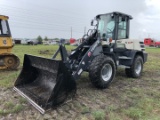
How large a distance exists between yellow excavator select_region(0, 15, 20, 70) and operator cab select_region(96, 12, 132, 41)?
3698mm

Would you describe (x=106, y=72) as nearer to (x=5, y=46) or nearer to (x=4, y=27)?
(x=5, y=46)

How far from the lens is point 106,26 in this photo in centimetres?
633

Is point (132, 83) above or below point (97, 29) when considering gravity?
below

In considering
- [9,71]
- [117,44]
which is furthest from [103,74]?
[9,71]

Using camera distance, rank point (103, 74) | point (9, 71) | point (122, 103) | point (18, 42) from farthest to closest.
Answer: point (18, 42) < point (9, 71) < point (103, 74) < point (122, 103)

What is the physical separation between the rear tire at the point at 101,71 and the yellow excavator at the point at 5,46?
405 cm

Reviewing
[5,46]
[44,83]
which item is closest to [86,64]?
[44,83]

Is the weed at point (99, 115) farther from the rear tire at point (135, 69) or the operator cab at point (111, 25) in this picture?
the rear tire at point (135, 69)

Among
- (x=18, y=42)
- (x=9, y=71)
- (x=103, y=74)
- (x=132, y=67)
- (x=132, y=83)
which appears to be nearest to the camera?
(x=103, y=74)

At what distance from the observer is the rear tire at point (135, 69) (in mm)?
6773

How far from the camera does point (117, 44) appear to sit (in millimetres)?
6309

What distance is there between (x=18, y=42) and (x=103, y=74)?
3644cm

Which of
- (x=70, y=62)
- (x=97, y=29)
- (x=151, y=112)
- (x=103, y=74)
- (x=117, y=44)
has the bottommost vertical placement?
(x=151, y=112)

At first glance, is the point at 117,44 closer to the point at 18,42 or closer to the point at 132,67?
the point at 132,67
